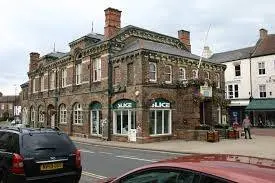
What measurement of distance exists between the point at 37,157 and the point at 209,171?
237 inches

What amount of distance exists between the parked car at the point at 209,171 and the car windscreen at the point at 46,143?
191 inches

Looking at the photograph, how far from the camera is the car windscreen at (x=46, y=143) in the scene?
8711 millimetres

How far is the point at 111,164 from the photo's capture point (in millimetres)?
14852

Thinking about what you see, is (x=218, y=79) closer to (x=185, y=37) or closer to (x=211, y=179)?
(x=185, y=37)

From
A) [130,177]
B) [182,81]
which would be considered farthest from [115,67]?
[130,177]

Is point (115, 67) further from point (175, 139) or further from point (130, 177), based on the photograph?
point (130, 177)

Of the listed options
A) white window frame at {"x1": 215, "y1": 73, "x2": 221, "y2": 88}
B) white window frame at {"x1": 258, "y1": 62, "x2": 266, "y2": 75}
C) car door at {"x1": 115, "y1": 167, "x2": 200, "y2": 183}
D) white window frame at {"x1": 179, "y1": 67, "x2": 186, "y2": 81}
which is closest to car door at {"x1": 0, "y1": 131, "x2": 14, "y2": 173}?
car door at {"x1": 115, "y1": 167, "x2": 200, "y2": 183}

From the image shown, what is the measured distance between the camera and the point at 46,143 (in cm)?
902

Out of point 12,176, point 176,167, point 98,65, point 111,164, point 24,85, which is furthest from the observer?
point 24,85

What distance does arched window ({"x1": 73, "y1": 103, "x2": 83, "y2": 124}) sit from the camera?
36.5m

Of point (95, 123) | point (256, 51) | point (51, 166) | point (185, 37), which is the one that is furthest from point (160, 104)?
point (256, 51)

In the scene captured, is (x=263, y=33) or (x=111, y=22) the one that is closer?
(x=111, y=22)

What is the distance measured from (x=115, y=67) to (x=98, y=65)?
2.88m

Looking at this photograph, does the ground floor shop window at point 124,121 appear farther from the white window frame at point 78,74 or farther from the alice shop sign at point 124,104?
the white window frame at point 78,74
